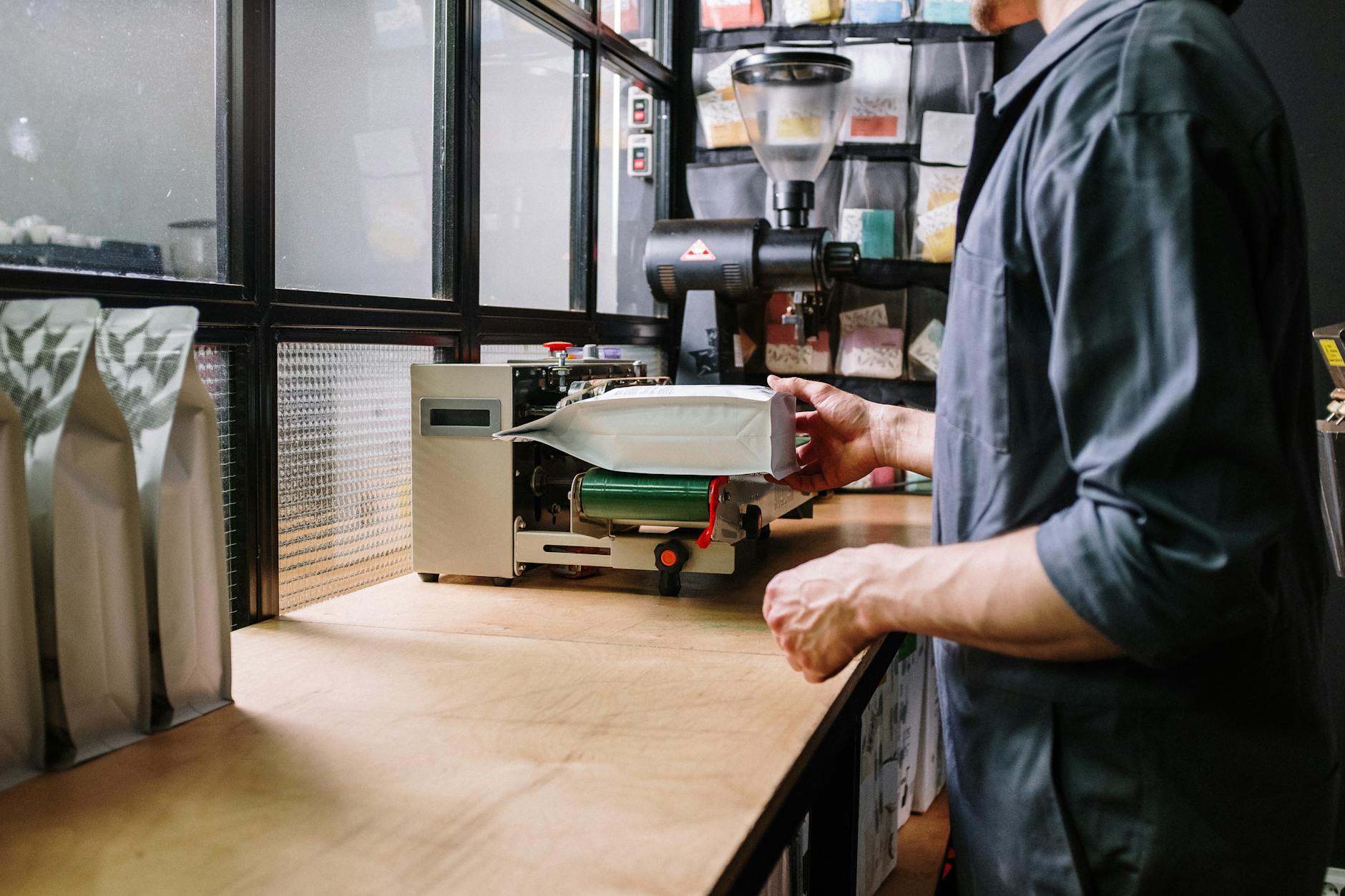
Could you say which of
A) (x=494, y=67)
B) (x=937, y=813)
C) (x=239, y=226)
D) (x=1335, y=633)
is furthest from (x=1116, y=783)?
(x=1335, y=633)

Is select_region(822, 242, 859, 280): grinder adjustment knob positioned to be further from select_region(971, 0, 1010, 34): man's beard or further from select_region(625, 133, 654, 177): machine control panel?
select_region(971, 0, 1010, 34): man's beard

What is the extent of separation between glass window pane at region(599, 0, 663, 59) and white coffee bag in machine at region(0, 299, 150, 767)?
1.94 m

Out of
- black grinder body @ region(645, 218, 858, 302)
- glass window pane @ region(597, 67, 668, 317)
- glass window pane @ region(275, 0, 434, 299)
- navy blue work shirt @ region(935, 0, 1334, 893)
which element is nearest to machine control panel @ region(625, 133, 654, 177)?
glass window pane @ region(597, 67, 668, 317)

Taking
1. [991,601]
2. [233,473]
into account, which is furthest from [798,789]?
[233,473]

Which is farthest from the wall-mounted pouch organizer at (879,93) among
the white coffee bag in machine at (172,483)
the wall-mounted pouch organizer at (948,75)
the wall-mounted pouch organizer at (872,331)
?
the white coffee bag in machine at (172,483)

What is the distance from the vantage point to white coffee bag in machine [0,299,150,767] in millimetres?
947

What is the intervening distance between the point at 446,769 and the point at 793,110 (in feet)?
6.86

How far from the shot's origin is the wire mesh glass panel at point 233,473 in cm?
147

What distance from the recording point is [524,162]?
2.49 metres

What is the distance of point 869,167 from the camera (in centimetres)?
290

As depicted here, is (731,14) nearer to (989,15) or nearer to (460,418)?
(460,418)

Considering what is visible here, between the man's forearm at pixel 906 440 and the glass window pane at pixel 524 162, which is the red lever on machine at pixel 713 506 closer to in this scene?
the man's forearm at pixel 906 440

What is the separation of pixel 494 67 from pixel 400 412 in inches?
34.8

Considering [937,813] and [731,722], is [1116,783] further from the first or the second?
[937,813]
